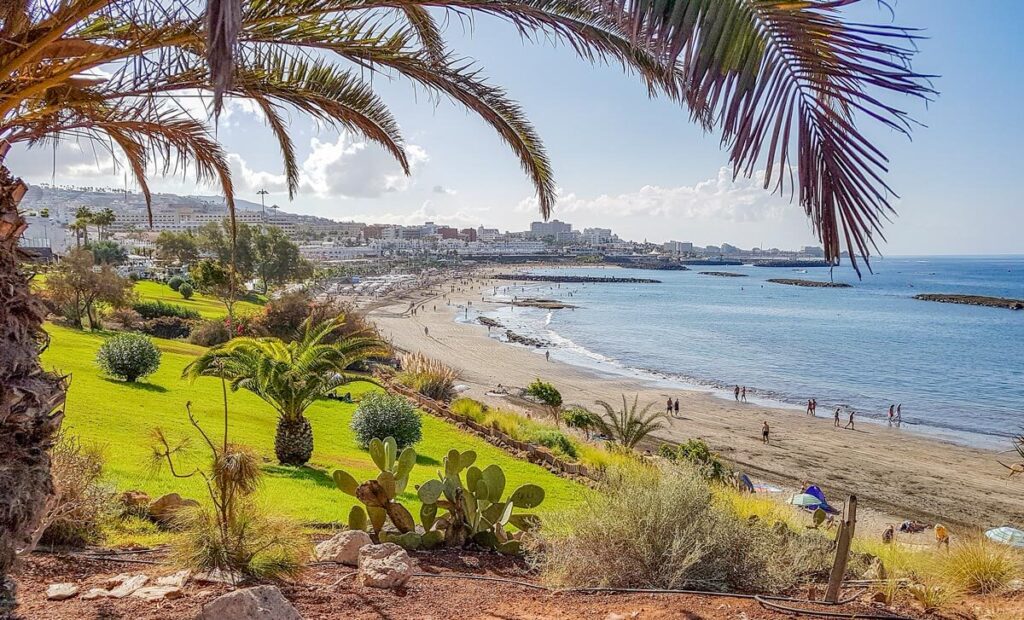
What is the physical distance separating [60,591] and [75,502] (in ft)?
4.62

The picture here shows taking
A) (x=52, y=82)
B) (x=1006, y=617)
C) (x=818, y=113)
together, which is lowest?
(x=1006, y=617)

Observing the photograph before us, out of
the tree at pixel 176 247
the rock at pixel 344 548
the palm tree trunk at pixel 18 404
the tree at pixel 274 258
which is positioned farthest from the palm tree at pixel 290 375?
the tree at pixel 176 247

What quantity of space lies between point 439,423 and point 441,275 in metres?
115

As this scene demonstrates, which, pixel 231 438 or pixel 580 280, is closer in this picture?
pixel 231 438

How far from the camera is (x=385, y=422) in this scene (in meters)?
12.8

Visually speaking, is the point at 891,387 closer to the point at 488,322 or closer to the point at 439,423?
the point at 439,423

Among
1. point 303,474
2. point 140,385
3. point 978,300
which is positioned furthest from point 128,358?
point 978,300

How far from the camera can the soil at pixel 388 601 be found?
3559 mm

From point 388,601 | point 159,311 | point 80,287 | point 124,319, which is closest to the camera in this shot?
point 388,601

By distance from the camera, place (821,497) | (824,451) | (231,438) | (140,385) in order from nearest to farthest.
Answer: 1. (231,438)
2. (821,497)
3. (140,385)
4. (824,451)

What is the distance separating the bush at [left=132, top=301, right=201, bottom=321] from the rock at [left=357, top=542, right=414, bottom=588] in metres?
30.9

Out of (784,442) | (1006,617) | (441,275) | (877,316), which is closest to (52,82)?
(1006,617)

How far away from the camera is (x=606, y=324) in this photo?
62969 mm

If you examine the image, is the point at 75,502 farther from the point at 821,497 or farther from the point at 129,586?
the point at 821,497
